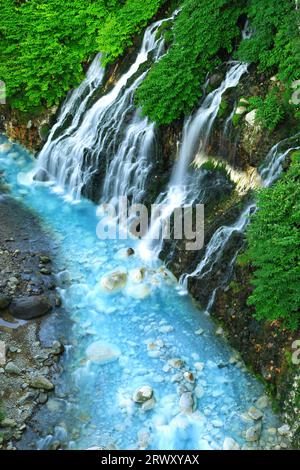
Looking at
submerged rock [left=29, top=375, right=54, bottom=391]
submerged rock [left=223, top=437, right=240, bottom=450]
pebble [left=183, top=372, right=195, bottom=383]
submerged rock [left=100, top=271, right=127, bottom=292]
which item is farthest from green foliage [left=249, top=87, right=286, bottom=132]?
submerged rock [left=29, top=375, right=54, bottom=391]

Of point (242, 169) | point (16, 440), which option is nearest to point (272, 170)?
point (242, 169)

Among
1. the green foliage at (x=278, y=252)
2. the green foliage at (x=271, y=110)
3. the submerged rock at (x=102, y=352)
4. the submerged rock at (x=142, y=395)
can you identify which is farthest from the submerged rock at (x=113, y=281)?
the green foliage at (x=271, y=110)

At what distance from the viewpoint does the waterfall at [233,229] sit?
8.82 metres

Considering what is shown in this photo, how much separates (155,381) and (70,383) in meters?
1.35

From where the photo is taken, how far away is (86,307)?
9484mm

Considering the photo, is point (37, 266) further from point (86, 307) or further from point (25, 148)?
point (25, 148)

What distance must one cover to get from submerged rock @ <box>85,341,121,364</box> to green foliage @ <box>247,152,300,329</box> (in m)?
2.52

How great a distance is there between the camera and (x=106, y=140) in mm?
12523

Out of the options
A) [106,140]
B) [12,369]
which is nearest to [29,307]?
[12,369]

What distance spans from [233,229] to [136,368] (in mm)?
3080

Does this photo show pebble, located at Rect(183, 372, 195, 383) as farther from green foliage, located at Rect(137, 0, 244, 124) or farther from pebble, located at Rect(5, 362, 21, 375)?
green foliage, located at Rect(137, 0, 244, 124)

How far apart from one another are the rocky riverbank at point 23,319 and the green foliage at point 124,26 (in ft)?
16.9

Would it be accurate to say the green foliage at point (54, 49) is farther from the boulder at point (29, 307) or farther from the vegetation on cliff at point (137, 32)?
the boulder at point (29, 307)

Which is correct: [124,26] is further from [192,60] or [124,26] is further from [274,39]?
[274,39]
